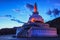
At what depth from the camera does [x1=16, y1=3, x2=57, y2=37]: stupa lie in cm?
5088

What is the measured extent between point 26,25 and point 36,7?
1140cm

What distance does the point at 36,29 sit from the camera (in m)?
50.8

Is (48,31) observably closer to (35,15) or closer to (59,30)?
(35,15)

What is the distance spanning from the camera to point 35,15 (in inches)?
2549

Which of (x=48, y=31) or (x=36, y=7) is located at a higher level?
(x=36, y=7)

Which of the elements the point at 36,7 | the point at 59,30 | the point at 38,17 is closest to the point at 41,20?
the point at 38,17

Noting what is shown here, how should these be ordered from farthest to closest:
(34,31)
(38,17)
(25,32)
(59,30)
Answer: (59,30) → (38,17) → (25,32) → (34,31)

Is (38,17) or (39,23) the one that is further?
(38,17)

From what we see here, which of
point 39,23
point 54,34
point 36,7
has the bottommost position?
point 54,34

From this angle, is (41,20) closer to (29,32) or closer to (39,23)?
(39,23)

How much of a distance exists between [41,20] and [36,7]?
6.50m

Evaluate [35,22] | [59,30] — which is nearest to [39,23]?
[35,22]

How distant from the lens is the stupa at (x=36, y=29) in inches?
2003

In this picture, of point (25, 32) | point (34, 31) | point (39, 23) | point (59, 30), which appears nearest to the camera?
point (34, 31)
